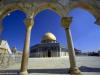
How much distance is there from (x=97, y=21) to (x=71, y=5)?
69.4 inches

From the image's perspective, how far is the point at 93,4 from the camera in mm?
10188

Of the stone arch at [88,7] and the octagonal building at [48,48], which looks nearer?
the stone arch at [88,7]

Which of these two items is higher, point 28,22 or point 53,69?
point 28,22

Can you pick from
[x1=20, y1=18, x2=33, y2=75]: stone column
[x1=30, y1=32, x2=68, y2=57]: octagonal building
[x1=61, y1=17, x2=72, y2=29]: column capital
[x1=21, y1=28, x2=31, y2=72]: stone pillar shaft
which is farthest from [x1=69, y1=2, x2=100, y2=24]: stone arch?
[x1=30, y1=32, x2=68, y2=57]: octagonal building

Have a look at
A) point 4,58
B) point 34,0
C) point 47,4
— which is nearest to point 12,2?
point 34,0

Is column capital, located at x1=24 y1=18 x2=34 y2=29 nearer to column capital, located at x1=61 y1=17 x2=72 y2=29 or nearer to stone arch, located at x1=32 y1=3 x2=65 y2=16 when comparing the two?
stone arch, located at x1=32 y1=3 x2=65 y2=16

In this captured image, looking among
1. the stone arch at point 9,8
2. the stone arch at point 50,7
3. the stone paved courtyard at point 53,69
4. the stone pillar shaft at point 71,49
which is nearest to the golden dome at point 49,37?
the stone paved courtyard at point 53,69

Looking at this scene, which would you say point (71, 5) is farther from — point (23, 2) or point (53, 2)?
point (23, 2)

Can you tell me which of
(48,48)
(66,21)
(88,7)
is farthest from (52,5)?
(48,48)

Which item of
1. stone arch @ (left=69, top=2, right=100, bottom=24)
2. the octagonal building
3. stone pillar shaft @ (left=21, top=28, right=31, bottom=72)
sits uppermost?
the octagonal building

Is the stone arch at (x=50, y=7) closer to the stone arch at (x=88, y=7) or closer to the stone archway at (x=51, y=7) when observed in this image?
the stone archway at (x=51, y=7)

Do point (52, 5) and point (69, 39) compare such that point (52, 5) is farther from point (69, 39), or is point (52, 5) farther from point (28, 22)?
point (69, 39)

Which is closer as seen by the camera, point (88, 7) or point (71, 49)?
point (71, 49)

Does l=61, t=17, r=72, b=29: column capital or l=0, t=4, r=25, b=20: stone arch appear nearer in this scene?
l=61, t=17, r=72, b=29: column capital
